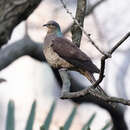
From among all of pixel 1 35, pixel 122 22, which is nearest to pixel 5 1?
pixel 1 35

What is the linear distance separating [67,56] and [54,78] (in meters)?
2.50

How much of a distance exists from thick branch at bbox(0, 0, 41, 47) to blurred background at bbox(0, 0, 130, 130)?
86cm

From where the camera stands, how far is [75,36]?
344 cm

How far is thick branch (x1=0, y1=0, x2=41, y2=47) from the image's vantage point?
441 cm

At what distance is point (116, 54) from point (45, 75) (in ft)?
2.18

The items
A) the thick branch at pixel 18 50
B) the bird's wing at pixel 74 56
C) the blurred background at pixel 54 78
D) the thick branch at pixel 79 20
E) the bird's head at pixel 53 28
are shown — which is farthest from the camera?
the blurred background at pixel 54 78

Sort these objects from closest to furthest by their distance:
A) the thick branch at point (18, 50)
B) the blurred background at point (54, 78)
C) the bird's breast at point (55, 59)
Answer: the bird's breast at point (55, 59), the thick branch at point (18, 50), the blurred background at point (54, 78)

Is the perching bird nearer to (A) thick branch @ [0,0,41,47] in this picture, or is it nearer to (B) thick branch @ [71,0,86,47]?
(B) thick branch @ [71,0,86,47]

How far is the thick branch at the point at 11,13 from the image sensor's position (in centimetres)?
441

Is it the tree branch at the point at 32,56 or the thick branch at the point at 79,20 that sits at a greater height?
the thick branch at the point at 79,20

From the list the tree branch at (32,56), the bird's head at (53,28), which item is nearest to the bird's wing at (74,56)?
the bird's head at (53,28)

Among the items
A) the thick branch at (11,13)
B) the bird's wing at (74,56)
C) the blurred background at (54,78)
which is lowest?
the blurred background at (54,78)

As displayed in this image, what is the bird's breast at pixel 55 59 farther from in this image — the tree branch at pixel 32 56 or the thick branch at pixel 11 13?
the tree branch at pixel 32 56

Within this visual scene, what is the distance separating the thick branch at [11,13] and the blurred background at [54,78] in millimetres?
863
